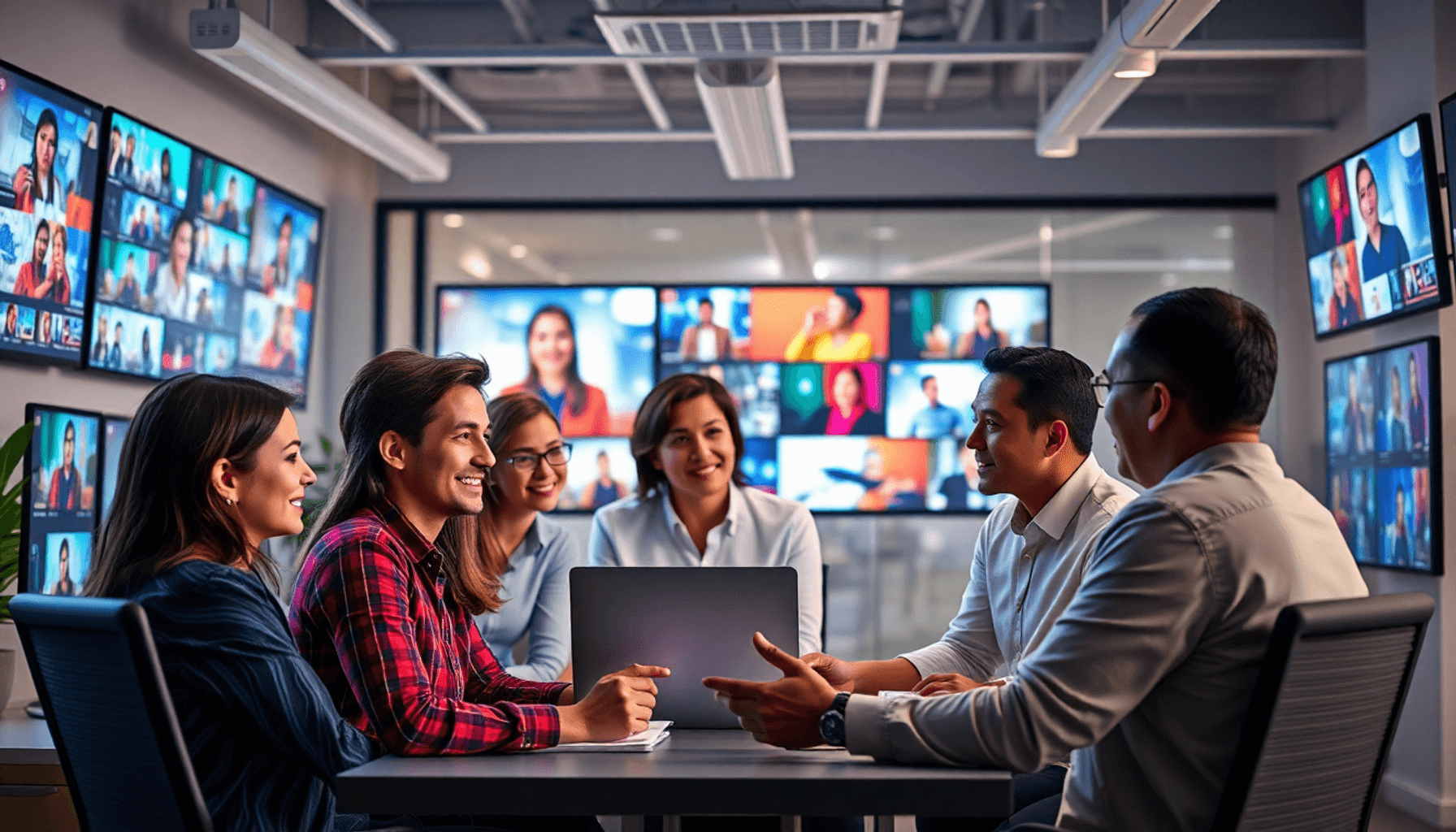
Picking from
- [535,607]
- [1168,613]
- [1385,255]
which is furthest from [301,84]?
[1385,255]

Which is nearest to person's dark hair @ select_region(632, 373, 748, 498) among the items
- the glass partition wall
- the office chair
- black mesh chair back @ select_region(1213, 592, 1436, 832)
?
the office chair

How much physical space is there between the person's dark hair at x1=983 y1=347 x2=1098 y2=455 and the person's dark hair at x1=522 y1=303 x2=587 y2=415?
383 cm

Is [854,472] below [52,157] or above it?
below

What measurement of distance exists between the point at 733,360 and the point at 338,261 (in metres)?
2.06

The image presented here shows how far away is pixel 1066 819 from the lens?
1.78m

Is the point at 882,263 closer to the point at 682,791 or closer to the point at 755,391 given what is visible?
the point at 755,391

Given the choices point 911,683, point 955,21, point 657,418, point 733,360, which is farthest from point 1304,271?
point 911,683

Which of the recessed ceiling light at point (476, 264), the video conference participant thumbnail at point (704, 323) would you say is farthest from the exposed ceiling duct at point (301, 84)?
the video conference participant thumbnail at point (704, 323)

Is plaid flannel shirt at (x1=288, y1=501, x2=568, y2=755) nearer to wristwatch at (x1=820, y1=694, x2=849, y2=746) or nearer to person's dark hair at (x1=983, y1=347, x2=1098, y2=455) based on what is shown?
wristwatch at (x1=820, y1=694, x2=849, y2=746)

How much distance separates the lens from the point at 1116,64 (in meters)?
3.91

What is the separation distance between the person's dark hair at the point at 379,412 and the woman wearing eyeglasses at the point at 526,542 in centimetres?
125

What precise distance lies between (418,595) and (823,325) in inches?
169

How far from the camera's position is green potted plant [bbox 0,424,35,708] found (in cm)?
301

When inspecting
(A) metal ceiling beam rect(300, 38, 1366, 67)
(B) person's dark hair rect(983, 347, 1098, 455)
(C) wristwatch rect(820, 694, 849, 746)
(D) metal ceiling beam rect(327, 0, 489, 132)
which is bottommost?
(C) wristwatch rect(820, 694, 849, 746)
